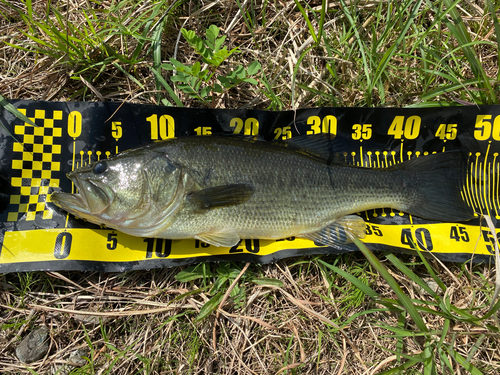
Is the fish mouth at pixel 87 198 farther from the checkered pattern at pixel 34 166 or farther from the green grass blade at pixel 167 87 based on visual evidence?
the green grass blade at pixel 167 87

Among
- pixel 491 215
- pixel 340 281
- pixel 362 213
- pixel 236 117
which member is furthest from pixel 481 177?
pixel 236 117

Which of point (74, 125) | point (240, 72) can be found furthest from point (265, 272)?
point (74, 125)

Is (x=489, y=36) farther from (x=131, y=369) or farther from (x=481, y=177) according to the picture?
(x=131, y=369)

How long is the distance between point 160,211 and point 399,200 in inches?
87.9

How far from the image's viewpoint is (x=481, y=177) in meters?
2.86

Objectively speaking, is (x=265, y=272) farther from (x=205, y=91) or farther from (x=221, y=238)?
(x=205, y=91)

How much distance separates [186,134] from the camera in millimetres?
2881

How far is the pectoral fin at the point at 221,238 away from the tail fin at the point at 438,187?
173 cm

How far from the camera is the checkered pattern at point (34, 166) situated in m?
2.64

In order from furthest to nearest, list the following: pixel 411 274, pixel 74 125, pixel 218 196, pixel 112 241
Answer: pixel 74 125, pixel 112 241, pixel 218 196, pixel 411 274

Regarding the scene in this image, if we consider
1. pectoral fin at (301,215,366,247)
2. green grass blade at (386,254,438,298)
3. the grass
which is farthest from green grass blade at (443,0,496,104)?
green grass blade at (386,254,438,298)

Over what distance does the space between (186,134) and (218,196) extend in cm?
86

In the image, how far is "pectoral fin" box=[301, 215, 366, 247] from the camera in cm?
269

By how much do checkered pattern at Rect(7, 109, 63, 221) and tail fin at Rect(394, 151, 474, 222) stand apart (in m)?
3.34
